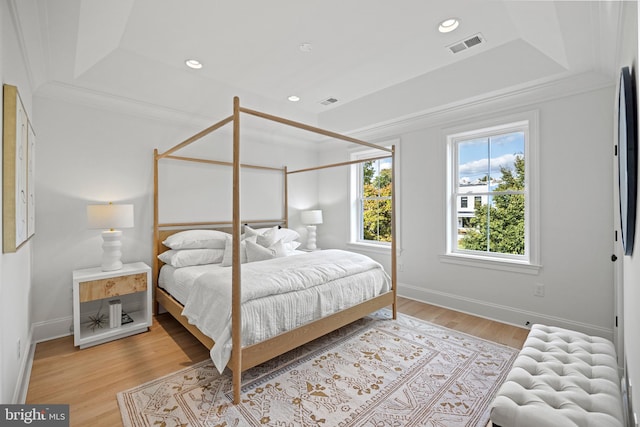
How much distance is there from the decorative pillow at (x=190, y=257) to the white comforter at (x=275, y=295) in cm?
77

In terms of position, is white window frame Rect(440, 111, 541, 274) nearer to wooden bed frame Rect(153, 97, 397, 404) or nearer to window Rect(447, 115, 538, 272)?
window Rect(447, 115, 538, 272)

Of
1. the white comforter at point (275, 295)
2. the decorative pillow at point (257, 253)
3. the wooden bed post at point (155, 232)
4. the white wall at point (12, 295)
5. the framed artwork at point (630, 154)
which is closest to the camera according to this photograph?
the framed artwork at point (630, 154)

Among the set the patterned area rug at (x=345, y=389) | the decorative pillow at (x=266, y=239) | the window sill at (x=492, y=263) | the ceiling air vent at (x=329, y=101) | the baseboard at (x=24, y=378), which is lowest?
the patterned area rug at (x=345, y=389)

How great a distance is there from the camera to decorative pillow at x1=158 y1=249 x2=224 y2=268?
3.23 metres

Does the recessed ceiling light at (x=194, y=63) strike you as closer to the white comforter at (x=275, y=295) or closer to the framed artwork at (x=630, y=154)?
the white comforter at (x=275, y=295)

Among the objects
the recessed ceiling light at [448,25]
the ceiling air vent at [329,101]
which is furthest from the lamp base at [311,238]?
the recessed ceiling light at [448,25]

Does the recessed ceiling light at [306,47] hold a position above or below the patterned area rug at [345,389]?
above

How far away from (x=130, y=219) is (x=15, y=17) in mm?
1702

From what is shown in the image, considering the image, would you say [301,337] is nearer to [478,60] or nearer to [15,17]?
[15,17]

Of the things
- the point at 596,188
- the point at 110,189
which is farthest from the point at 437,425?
the point at 110,189

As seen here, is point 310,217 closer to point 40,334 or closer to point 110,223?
point 110,223

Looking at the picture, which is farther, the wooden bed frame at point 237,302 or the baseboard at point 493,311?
the baseboard at point 493,311

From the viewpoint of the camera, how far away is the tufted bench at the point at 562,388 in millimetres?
1241

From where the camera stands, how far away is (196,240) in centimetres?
Result: 345
